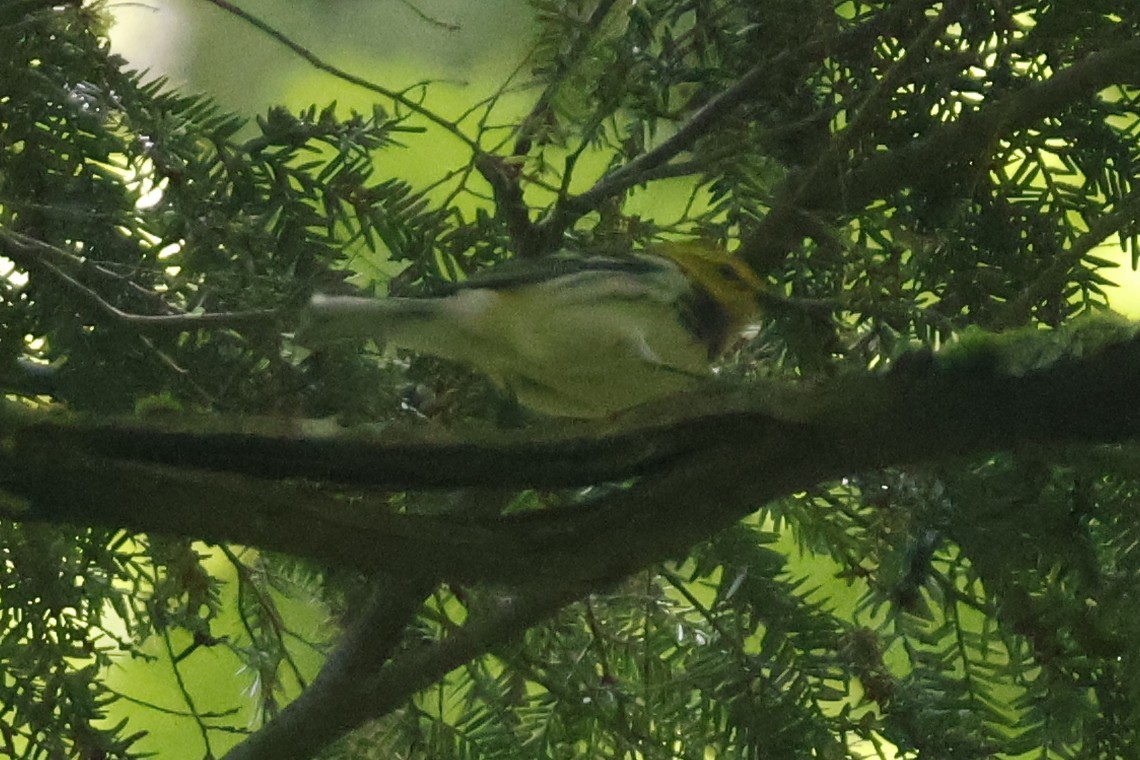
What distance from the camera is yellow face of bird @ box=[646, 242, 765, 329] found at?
1.30ft

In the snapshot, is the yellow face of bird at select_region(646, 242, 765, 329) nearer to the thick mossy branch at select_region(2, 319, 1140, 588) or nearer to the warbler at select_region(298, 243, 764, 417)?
the warbler at select_region(298, 243, 764, 417)

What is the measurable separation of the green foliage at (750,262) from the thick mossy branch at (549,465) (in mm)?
75

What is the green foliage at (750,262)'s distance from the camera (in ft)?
1.23

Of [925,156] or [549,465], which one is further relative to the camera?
[925,156]

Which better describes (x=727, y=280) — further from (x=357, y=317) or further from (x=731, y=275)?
(x=357, y=317)

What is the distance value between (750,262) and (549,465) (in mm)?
145

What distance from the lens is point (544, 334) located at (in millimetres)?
377

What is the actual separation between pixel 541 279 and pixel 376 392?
0.06 metres

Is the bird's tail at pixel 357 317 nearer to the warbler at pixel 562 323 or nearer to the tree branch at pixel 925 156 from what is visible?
the warbler at pixel 562 323

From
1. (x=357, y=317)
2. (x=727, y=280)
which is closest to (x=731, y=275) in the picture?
(x=727, y=280)

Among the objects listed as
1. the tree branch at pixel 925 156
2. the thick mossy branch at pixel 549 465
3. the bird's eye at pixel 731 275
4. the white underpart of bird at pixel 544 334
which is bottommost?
the thick mossy branch at pixel 549 465

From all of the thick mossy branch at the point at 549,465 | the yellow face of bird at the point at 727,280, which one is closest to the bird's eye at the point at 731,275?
the yellow face of bird at the point at 727,280

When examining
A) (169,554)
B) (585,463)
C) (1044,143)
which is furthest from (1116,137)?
(169,554)

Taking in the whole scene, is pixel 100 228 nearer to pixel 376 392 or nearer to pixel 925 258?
pixel 376 392
